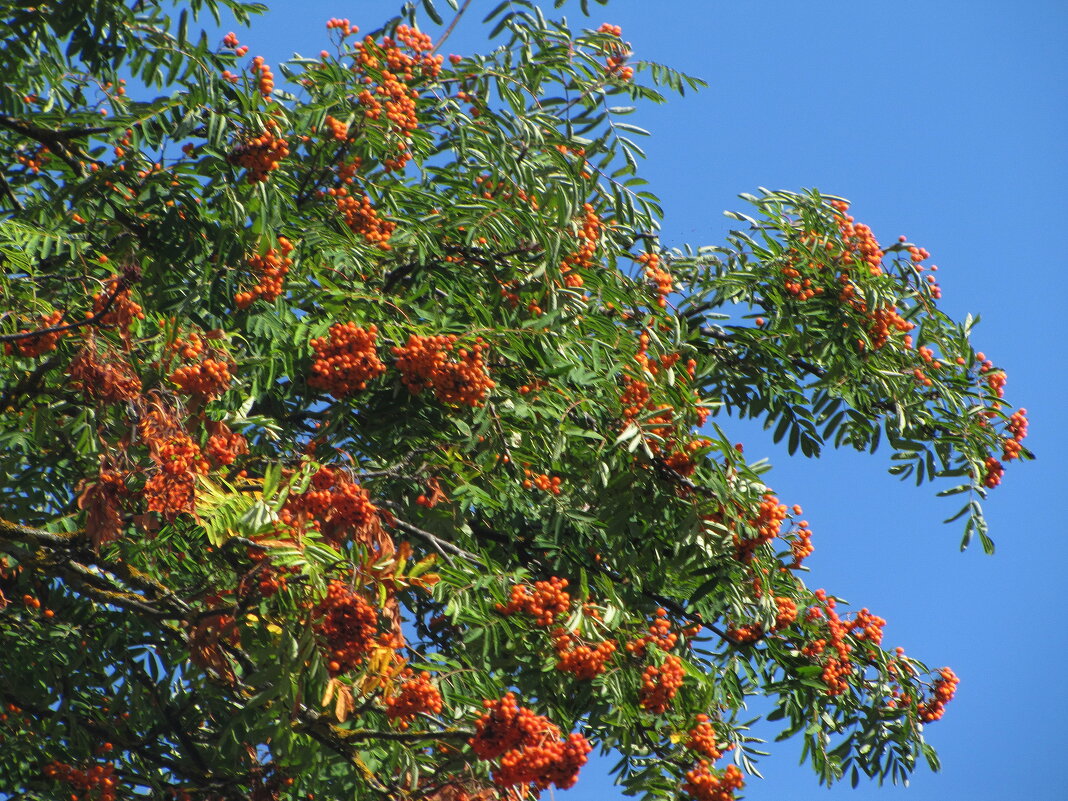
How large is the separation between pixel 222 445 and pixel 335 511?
1.46 feet

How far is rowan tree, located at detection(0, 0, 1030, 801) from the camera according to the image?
4.31 m

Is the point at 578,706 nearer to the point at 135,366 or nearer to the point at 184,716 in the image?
the point at 184,716

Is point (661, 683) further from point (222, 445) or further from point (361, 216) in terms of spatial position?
point (361, 216)

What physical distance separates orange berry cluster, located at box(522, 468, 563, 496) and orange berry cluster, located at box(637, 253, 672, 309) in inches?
48.3

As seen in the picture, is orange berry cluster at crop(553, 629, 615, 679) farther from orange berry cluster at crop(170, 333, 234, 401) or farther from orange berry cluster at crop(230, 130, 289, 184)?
orange berry cluster at crop(230, 130, 289, 184)

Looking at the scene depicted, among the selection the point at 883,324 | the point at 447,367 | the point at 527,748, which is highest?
the point at 883,324

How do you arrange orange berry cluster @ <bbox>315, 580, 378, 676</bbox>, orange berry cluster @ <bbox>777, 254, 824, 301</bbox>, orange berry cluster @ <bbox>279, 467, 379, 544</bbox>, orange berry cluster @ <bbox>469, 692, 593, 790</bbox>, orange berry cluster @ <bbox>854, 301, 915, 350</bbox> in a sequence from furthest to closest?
orange berry cluster @ <bbox>777, 254, 824, 301</bbox> < orange berry cluster @ <bbox>854, 301, 915, 350</bbox> < orange berry cluster @ <bbox>279, 467, 379, 544</bbox> < orange berry cluster @ <bbox>315, 580, 378, 676</bbox> < orange berry cluster @ <bbox>469, 692, 593, 790</bbox>

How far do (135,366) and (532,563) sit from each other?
2.17m

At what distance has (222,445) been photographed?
14.2 ft

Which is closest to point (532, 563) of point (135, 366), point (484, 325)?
point (484, 325)

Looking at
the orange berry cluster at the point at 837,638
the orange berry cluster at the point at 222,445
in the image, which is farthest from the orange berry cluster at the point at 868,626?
the orange berry cluster at the point at 222,445

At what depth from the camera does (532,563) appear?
6.11 meters

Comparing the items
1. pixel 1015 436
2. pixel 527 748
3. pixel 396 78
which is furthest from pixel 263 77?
pixel 1015 436

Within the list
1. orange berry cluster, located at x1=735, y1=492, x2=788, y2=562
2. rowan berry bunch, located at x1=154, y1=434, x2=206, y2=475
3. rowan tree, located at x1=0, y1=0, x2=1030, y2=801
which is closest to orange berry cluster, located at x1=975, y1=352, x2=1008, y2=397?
rowan tree, located at x1=0, y1=0, x2=1030, y2=801
